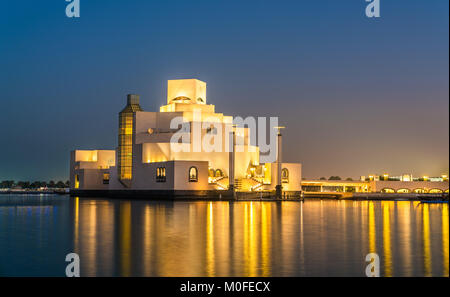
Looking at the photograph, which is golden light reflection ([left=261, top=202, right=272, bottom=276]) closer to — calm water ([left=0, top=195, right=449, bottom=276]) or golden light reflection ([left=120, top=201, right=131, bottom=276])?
calm water ([left=0, top=195, right=449, bottom=276])

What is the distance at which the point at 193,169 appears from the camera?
77.5m

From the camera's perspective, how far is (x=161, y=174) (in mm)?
79812

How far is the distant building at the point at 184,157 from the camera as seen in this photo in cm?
7731

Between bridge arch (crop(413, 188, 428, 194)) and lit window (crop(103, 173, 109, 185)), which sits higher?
lit window (crop(103, 173, 109, 185))

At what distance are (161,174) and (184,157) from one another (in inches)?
193

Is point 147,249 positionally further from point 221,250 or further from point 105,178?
point 105,178

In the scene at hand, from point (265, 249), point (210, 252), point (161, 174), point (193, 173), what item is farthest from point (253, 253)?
point (161, 174)

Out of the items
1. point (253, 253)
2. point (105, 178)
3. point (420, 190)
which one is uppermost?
point (105, 178)

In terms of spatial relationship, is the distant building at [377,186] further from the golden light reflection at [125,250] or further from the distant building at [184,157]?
the golden light reflection at [125,250]

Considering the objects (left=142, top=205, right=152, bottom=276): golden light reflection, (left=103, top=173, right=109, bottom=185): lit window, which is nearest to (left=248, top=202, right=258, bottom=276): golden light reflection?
(left=142, top=205, right=152, bottom=276): golden light reflection

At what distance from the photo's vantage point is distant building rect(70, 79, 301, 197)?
77.3m
